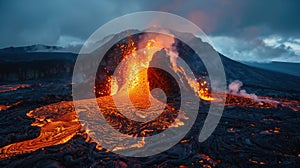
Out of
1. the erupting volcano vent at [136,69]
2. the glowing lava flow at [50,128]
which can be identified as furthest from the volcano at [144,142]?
the erupting volcano vent at [136,69]

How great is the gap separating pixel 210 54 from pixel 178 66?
5447 cm

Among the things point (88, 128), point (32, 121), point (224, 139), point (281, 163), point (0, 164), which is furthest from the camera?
point (32, 121)

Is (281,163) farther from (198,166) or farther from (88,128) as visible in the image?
(88,128)

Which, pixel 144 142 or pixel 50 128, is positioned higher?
pixel 50 128

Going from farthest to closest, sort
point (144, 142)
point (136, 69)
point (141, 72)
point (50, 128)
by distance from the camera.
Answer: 1. point (136, 69)
2. point (141, 72)
3. point (50, 128)
4. point (144, 142)

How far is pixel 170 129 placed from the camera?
9977 millimetres

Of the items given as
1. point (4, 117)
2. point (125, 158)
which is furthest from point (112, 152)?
point (4, 117)

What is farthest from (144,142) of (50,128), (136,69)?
(136,69)

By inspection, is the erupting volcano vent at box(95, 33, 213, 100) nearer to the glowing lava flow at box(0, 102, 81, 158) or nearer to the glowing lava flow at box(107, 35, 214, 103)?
the glowing lava flow at box(107, 35, 214, 103)

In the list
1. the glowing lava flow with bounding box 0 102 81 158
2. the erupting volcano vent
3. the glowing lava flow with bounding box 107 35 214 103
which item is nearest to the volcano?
the glowing lava flow with bounding box 0 102 81 158

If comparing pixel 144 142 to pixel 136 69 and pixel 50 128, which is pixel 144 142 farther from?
pixel 136 69

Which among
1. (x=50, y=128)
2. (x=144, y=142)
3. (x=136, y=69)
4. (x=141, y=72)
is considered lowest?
(x=144, y=142)

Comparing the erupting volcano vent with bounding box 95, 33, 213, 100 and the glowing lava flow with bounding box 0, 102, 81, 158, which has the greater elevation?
the erupting volcano vent with bounding box 95, 33, 213, 100

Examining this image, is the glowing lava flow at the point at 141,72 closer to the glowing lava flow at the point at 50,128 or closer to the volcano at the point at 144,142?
the volcano at the point at 144,142
